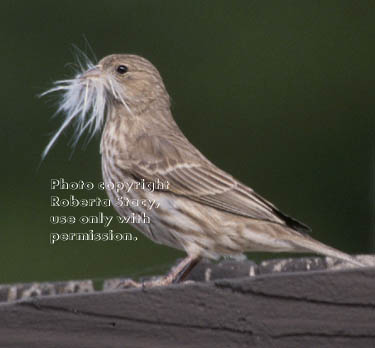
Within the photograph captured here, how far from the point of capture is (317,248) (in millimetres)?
3924

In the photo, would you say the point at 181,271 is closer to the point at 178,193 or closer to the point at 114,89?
the point at 178,193

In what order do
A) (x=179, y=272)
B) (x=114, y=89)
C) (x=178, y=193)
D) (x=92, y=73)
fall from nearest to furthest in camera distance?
(x=179, y=272), (x=178, y=193), (x=92, y=73), (x=114, y=89)

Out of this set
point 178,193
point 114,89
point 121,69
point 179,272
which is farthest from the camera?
point 121,69

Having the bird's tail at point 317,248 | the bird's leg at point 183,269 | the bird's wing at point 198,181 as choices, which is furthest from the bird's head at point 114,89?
the bird's tail at point 317,248

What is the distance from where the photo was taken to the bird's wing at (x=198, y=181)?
4.09 metres

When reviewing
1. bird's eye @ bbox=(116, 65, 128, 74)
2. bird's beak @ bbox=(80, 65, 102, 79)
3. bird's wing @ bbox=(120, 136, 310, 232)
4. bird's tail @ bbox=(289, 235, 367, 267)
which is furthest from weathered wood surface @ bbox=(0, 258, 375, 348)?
bird's eye @ bbox=(116, 65, 128, 74)

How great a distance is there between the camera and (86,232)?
17.0 feet

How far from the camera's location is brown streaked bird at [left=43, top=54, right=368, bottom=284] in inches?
158

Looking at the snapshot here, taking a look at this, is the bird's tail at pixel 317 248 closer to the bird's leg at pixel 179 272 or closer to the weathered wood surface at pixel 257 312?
the bird's leg at pixel 179 272

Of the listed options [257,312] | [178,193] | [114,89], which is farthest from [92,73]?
[257,312]

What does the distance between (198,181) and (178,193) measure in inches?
3.1

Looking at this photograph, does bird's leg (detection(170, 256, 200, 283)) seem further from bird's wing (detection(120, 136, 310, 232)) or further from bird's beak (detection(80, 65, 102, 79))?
bird's beak (detection(80, 65, 102, 79))

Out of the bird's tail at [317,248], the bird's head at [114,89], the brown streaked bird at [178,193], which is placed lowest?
the bird's tail at [317,248]

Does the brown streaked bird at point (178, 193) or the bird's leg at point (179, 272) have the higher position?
the brown streaked bird at point (178, 193)
